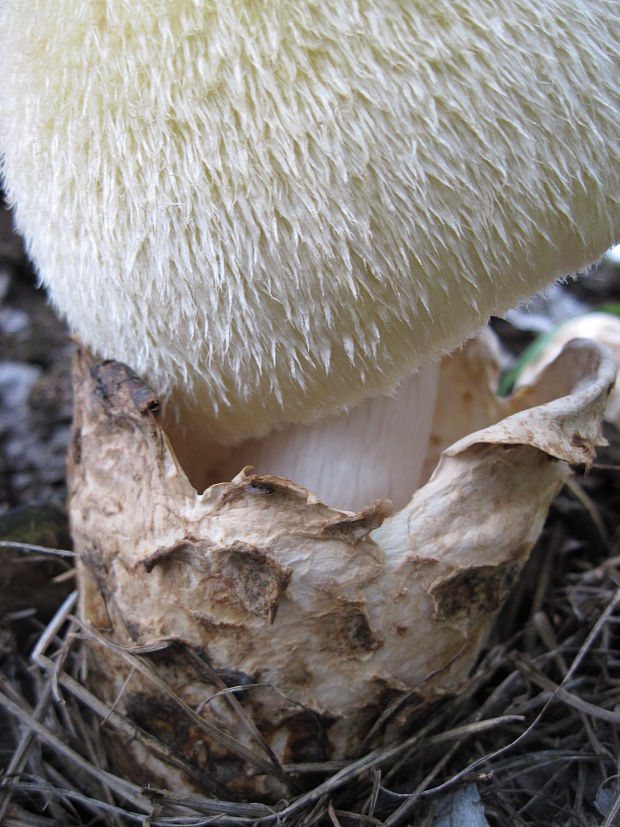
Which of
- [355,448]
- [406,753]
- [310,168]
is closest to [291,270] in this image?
[310,168]

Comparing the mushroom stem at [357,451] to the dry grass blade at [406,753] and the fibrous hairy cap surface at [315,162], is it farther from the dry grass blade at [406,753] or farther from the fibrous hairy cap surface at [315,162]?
the dry grass blade at [406,753]

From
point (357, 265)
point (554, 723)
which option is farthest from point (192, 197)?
point (554, 723)

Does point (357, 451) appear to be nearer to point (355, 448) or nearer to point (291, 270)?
point (355, 448)

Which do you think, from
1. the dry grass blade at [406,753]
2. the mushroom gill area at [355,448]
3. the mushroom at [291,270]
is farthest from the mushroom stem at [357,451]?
the dry grass blade at [406,753]

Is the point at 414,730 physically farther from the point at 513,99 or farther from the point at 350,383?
the point at 513,99

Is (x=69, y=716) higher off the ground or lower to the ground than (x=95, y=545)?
lower

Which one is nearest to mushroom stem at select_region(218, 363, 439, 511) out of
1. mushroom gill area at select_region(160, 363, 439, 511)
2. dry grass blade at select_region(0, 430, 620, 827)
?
mushroom gill area at select_region(160, 363, 439, 511)
